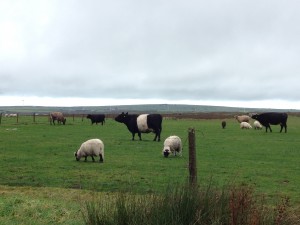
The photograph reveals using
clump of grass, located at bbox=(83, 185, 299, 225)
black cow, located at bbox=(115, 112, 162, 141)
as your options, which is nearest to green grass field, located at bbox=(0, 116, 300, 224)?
clump of grass, located at bbox=(83, 185, 299, 225)

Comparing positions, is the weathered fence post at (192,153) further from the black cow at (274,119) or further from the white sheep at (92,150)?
the black cow at (274,119)

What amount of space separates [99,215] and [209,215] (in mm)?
1890

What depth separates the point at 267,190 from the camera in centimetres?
1312

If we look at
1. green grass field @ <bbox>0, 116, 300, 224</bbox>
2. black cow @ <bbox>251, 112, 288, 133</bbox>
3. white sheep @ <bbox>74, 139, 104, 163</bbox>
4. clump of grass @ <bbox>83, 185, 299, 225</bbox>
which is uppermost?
black cow @ <bbox>251, 112, 288, 133</bbox>

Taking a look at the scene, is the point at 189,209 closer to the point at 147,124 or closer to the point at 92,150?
the point at 92,150

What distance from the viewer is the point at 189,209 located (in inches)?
277

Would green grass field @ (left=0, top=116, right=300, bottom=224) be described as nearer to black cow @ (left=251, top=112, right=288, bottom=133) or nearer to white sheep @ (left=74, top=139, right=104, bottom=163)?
white sheep @ (left=74, top=139, right=104, bottom=163)

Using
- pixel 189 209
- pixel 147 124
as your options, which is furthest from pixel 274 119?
pixel 189 209

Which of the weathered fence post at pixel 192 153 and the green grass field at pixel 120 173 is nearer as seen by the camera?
the weathered fence post at pixel 192 153

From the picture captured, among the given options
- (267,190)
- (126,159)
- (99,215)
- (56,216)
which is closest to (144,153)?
(126,159)

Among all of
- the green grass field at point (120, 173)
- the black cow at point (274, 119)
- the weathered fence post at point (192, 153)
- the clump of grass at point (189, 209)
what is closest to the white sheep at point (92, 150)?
the green grass field at point (120, 173)

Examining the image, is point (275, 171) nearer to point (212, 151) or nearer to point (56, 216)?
point (212, 151)

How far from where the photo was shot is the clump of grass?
6668 millimetres

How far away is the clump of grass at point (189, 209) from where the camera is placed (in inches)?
263
